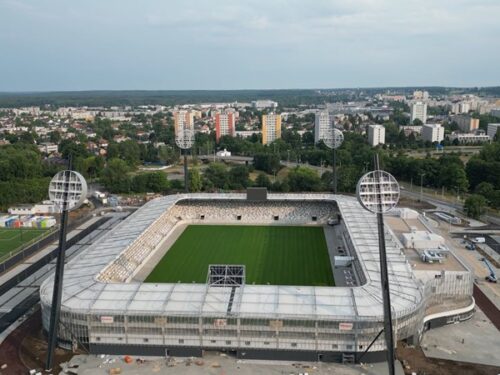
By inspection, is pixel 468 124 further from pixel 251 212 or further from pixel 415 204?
pixel 251 212

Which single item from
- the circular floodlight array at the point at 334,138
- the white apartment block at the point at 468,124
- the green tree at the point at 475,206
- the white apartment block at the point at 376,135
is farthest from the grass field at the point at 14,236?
the white apartment block at the point at 468,124

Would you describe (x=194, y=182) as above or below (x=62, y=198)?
below

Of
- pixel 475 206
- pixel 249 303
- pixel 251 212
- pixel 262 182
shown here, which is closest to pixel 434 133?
pixel 262 182

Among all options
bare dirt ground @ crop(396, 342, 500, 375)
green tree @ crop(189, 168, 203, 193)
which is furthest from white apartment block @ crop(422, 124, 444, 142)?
bare dirt ground @ crop(396, 342, 500, 375)

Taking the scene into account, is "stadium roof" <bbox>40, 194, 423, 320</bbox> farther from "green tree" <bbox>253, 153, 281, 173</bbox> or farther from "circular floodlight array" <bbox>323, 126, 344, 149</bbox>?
"green tree" <bbox>253, 153, 281, 173</bbox>

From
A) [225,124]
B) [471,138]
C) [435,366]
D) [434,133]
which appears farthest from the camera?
[225,124]

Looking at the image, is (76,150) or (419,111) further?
(419,111)
